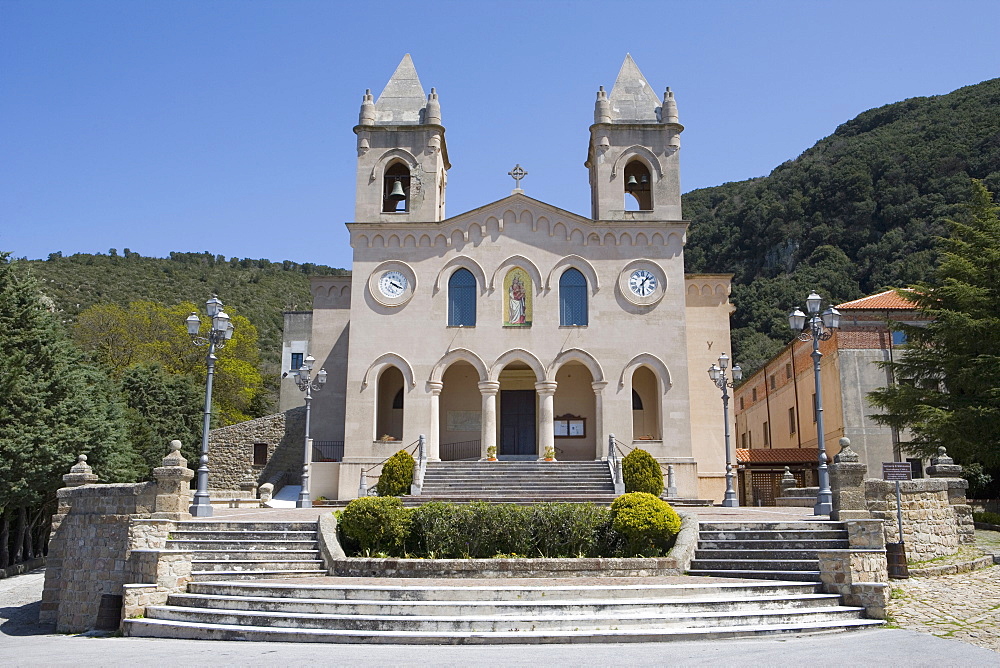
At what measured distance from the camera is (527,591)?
12297 millimetres

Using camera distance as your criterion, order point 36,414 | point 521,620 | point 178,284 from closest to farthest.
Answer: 1. point 521,620
2. point 36,414
3. point 178,284

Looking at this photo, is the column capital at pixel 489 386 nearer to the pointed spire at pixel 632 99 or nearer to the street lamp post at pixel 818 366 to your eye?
the pointed spire at pixel 632 99

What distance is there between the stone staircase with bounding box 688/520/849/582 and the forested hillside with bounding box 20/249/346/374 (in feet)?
177

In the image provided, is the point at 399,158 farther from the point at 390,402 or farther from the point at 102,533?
the point at 102,533

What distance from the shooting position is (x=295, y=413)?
38.3 m

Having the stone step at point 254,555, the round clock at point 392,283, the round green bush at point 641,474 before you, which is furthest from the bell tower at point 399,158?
the stone step at point 254,555

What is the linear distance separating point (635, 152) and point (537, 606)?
24.0m

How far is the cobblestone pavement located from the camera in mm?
11742

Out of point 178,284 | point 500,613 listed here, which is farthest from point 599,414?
point 178,284

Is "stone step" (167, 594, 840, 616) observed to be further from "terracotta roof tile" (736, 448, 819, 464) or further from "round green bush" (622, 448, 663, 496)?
"terracotta roof tile" (736, 448, 819, 464)

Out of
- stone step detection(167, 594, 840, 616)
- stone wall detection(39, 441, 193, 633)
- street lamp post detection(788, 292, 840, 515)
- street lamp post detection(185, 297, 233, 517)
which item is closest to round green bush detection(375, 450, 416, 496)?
street lamp post detection(185, 297, 233, 517)

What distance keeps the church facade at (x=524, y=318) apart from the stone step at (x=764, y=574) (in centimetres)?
1505

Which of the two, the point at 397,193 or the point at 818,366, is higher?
the point at 397,193

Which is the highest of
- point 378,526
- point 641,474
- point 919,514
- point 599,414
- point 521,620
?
point 599,414
